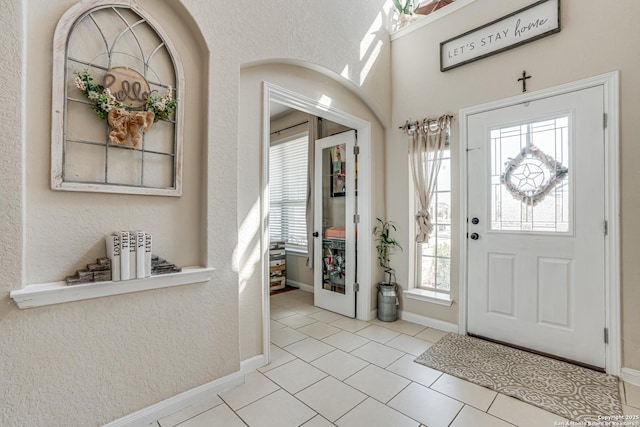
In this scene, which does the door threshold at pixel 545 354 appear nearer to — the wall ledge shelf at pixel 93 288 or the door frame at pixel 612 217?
the door frame at pixel 612 217

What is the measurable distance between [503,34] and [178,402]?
4.05 meters

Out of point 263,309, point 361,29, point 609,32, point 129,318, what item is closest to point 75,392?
point 129,318

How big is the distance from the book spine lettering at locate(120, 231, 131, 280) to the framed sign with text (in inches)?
131

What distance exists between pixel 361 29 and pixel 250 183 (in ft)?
7.29


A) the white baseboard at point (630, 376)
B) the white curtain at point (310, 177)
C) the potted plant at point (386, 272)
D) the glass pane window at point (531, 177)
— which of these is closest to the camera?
the white baseboard at point (630, 376)

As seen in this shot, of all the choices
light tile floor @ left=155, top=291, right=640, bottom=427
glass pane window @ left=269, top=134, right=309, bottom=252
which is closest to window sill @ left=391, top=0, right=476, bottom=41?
glass pane window @ left=269, top=134, right=309, bottom=252

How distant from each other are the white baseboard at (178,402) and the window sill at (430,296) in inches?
81.2

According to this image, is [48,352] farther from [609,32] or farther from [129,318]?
[609,32]

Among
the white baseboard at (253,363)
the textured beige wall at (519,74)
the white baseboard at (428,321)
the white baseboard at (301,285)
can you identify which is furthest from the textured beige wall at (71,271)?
the white baseboard at (301,285)

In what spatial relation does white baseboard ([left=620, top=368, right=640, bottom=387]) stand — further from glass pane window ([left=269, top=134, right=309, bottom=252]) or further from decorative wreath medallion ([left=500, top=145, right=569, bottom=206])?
glass pane window ([left=269, top=134, right=309, bottom=252])

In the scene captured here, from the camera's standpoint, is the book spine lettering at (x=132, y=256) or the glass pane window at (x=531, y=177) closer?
the book spine lettering at (x=132, y=256)

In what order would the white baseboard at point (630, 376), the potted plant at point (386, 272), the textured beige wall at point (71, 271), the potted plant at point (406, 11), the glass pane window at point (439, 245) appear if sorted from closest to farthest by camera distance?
the textured beige wall at point (71, 271) → the white baseboard at point (630, 376) → the glass pane window at point (439, 245) → the potted plant at point (386, 272) → the potted plant at point (406, 11)

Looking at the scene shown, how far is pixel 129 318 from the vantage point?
1733mm

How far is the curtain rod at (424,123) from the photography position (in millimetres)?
3121
